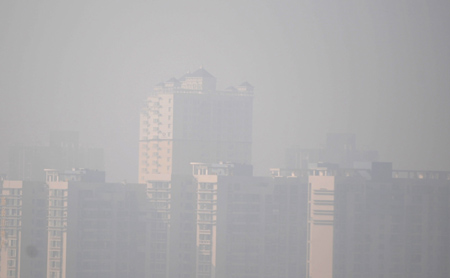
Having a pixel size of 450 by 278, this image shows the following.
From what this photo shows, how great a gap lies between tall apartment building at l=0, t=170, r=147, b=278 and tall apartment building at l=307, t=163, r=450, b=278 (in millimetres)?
13674

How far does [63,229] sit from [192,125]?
24514mm

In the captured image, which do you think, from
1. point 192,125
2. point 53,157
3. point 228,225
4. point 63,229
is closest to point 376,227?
point 228,225

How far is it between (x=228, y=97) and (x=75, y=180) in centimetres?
2615

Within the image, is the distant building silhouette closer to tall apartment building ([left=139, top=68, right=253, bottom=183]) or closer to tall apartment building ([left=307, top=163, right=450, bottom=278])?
tall apartment building ([left=139, top=68, right=253, bottom=183])

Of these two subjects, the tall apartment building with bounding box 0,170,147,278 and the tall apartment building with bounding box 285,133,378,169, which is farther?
the tall apartment building with bounding box 285,133,378,169

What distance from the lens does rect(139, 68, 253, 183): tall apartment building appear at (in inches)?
3465

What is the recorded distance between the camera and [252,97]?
93.2m

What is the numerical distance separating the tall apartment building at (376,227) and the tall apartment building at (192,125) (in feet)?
68.8

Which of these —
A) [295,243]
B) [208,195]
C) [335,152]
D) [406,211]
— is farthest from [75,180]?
[335,152]

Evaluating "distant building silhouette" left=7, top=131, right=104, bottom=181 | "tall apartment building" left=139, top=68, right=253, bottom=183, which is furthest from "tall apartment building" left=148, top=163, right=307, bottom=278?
"distant building silhouette" left=7, top=131, right=104, bottom=181

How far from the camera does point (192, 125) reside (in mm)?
89188

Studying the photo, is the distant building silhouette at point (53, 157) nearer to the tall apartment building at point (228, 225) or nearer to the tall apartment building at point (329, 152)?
the tall apartment building at point (329, 152)

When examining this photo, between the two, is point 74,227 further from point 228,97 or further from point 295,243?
point 228,97

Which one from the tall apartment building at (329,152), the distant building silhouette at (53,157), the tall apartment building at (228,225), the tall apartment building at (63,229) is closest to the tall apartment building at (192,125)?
the distant building silhouette at (53,157)
